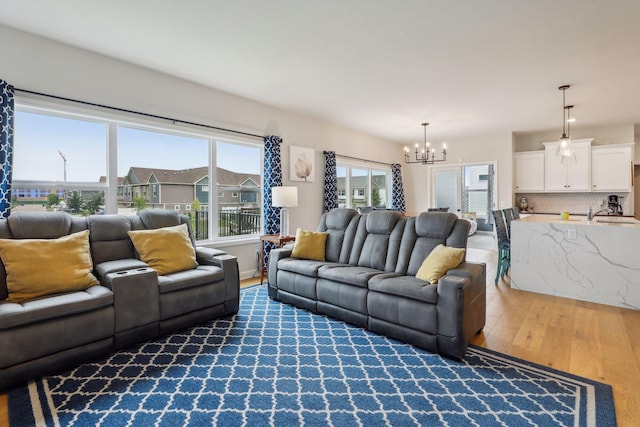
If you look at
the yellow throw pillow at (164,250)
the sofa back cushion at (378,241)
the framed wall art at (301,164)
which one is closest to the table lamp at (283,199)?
the framed wall art at (301,164)

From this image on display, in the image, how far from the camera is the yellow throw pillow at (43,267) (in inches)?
94.3

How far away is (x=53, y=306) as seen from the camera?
2.23 metres

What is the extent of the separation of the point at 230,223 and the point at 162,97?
190 cm

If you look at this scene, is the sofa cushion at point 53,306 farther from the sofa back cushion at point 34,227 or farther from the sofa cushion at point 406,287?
the sofa cushion at point 406,287

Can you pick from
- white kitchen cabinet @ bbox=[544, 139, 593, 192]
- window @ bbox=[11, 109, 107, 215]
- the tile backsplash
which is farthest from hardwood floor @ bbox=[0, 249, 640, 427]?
the tile backsplash

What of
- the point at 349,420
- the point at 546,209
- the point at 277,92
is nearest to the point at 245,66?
the point at 277,92

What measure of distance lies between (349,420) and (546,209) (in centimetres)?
760

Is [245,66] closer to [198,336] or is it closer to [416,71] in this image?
[416,71]

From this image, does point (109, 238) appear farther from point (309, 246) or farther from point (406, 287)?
point (406, 287)

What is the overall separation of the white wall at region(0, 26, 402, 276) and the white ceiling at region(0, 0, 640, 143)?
159 millimetres

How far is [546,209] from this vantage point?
739 cm

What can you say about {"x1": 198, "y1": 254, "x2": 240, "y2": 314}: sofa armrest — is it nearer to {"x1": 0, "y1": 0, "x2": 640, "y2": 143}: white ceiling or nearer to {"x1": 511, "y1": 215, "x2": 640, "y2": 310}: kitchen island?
{"x1": 0, "y1": 0, "x2": 640, "y2": 143}: white ceiling

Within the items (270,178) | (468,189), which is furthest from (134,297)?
(468,189)

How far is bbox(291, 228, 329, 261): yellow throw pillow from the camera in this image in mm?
3883
